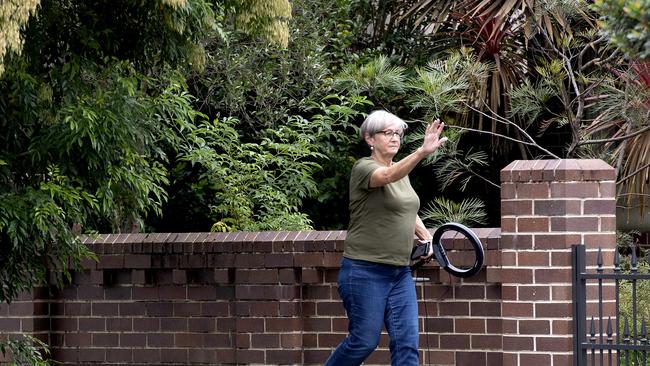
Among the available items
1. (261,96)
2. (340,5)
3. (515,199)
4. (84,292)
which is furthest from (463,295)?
(340,5)

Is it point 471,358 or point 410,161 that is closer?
point 410,161

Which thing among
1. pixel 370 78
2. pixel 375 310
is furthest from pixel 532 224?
pixel 370 78

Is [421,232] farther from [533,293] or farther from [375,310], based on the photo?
[533,293]

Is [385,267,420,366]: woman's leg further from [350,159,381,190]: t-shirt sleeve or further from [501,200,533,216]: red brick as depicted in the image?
[501,200,533,216]: red brick

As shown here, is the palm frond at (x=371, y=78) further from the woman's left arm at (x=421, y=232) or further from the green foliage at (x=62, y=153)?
the woman's left arm at (x=421, y=232)

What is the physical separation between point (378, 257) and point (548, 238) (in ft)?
4.07

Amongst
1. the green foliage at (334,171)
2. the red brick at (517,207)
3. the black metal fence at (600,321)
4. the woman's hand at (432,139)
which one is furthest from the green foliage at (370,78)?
the woman's hand at (432,139)

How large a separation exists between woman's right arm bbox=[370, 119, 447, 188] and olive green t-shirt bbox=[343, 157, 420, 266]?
0.11 meters

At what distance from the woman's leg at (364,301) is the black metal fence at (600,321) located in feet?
3.96

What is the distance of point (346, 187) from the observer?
12.8 meters

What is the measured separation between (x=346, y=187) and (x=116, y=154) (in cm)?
542

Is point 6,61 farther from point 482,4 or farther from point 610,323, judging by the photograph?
point 482,4

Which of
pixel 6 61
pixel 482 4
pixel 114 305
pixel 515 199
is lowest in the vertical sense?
pixel 114 305

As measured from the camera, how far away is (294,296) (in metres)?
8.60
